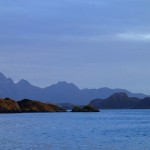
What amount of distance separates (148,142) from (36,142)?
15.7 meters

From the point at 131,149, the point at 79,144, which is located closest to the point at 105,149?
the point at 131,149

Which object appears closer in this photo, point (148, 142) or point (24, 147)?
point (24, 147)

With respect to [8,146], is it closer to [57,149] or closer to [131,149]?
[57,149]

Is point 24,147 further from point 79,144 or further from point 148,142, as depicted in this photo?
point 148,142

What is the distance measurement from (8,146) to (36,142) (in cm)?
736

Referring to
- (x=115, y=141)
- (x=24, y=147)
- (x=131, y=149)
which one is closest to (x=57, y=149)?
(x=24, y=147)

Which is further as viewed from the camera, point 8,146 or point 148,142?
point 148,142

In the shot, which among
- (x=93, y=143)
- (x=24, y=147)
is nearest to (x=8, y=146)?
(x=24, y=147)

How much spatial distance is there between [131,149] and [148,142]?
1014 cm


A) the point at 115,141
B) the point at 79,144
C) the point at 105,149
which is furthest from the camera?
the point at 115,141

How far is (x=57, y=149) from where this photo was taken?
5641 centimetres

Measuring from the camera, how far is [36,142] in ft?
217

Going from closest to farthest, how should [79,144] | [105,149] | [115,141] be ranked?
[105,149] < [79,144] < [115,141]

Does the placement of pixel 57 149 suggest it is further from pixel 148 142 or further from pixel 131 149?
pixel 148 142
